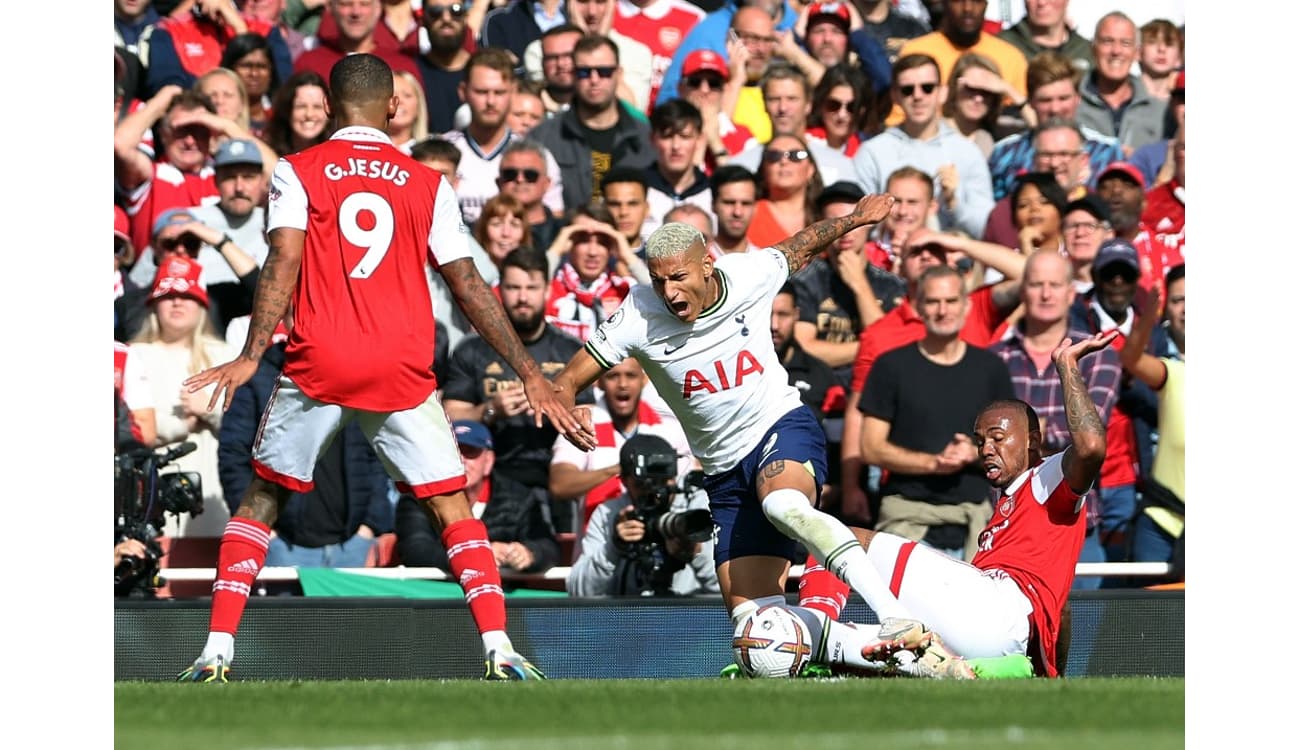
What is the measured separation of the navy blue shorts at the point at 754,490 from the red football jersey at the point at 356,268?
1363 mm

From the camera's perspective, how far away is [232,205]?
465 inches

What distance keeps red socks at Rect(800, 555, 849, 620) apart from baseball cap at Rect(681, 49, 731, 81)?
5.27 m

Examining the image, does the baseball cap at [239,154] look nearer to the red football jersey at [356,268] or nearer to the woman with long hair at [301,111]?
the woman with long hair at [301,111]

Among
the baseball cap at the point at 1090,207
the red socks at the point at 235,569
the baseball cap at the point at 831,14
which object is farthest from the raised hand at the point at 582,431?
the baseball cap at the point at 831,14

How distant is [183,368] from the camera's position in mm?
11195

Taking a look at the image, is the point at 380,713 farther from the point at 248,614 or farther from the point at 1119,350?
the point at 1119,350

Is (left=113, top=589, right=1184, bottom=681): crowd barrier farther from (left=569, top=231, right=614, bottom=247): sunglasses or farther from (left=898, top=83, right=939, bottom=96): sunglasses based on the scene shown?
(left=898, top=83, right=939, bottom=96): sunglasses

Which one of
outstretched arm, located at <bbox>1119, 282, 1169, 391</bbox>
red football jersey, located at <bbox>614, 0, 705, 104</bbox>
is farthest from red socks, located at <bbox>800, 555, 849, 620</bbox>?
red football jersey, located at <bbox>614, 0, 705, 104</bbox>

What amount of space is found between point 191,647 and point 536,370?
2.63 metres

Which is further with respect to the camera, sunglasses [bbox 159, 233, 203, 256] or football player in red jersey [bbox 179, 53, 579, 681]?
sunglasses [bbox 159, 233, 203, 256]

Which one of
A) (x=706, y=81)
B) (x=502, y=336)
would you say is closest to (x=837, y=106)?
(x=706, y=81)

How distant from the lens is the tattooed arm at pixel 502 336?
7.55 metres

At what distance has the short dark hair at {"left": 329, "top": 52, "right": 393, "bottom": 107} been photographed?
777cm

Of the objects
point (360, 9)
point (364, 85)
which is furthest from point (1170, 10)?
point (364, 85)
